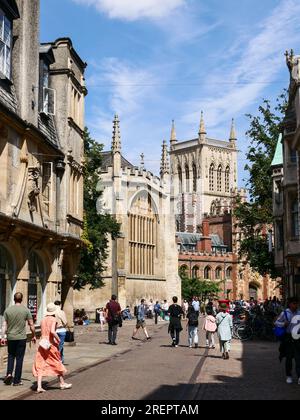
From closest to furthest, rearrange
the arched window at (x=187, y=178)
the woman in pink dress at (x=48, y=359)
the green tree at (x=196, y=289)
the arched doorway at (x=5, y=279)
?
1. the woman in pink dress at (x=48, y=359)
2. the arched doorway at (x=5, y=279)
3. the green tree at (x=196, y=289)
4. the arched window at (x=187, y=178)

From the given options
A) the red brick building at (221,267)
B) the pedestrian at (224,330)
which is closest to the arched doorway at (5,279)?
the pedestrian at (224,330)

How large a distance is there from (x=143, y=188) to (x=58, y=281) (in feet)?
135

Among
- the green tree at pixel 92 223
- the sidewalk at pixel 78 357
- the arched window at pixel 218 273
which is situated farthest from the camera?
the arched window at pixel 218 273

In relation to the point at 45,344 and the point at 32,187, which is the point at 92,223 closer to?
the point at 32,187

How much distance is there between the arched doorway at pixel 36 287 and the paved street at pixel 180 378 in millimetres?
2788

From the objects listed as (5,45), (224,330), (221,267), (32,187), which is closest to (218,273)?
(221,267)

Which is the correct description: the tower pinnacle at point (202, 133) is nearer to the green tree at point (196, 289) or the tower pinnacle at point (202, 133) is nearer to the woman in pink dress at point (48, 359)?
the green tree at point (196, 289)

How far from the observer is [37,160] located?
61.9 ft

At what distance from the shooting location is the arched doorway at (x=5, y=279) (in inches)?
650

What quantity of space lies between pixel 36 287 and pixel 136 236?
4139 cm

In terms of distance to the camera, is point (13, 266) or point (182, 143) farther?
point (182, 143)

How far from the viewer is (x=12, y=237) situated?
1638cm
